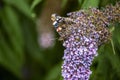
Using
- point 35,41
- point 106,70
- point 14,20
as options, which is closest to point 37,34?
point 35,41

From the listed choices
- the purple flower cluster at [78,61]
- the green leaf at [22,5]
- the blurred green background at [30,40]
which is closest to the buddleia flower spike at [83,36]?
the purple flower cluster at [78,61]

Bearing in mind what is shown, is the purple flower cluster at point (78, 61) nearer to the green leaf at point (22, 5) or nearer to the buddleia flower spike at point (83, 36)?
the buddleia flower spike at point (83, 36)

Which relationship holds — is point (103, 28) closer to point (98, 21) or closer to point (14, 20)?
point (98, 21)

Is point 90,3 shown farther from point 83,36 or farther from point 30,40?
point 30,40

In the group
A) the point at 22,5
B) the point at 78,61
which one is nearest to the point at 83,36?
the point at 78,61

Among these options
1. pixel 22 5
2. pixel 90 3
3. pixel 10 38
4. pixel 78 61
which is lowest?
pixel 78 61
